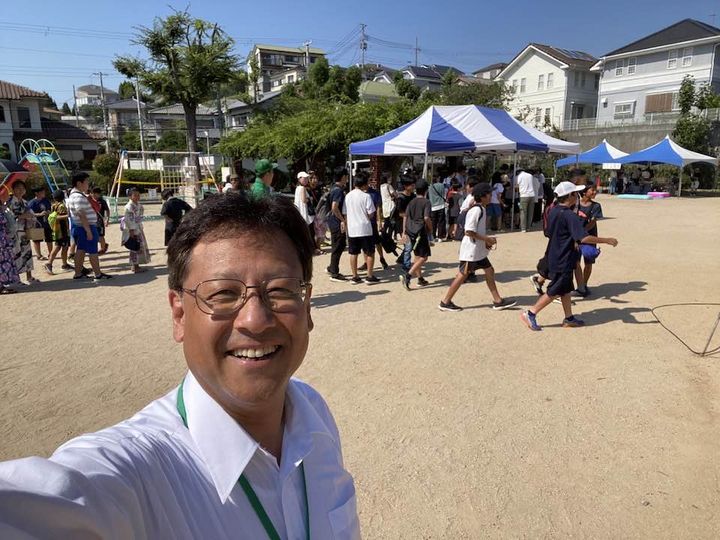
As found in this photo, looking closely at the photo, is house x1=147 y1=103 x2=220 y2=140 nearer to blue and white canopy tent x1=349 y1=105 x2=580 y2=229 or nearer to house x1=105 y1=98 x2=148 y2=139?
house x1=105 y1=98 x2=148 y2=139

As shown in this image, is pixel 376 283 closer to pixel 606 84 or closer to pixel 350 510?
pixel 350 510

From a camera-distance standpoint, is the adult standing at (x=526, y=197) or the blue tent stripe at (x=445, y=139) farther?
the adult standing at (x=526, y=197)

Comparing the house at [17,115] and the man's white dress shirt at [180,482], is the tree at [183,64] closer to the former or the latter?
the house at [17,115]

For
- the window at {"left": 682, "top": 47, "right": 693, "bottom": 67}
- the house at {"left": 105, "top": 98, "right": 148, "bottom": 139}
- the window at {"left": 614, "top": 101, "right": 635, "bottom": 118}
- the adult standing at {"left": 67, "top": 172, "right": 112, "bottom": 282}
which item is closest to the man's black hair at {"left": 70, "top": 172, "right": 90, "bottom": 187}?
the adult standing at {"left": 67, "top": 172, "right": 112, "bottom": 282}

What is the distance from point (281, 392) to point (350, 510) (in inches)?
13.9

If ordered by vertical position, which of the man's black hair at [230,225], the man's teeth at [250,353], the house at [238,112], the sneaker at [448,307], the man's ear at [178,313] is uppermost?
the house at [238,112]

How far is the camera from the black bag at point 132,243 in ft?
26.8

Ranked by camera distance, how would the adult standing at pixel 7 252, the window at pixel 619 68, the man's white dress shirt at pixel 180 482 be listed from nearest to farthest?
the man's white dress shirt at pixel 180 482, the adult standing at pixel 7 252, the window at pixel 619 68

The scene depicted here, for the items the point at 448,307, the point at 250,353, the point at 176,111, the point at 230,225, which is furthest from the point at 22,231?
the point at 176,111

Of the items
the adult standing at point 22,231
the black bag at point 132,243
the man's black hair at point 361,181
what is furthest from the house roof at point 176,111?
the man's black hair at point 361,181

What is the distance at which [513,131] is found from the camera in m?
12.7

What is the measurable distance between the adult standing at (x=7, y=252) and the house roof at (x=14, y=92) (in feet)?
119

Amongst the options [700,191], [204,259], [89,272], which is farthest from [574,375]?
[700,191]

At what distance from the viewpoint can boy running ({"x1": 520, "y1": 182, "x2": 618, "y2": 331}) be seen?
5.18 metres
